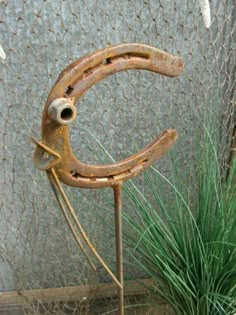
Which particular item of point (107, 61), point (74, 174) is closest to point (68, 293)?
point (74, 174)

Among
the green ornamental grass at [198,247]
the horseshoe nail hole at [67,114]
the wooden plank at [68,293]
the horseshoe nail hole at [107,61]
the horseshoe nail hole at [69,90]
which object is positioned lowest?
the wooden plank at [68,293]

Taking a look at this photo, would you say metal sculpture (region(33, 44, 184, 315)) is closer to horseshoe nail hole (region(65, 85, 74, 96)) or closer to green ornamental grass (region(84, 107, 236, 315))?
horseshoe nail hole (region(65, 85, 74, 96))

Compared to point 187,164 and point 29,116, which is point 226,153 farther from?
point 29,116

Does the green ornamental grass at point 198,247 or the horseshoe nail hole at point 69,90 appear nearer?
the horseshoe nail hole at point 69,90

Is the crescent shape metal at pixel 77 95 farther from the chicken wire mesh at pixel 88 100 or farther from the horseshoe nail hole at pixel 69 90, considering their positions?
the chicken wire mesh at pixel 88 100

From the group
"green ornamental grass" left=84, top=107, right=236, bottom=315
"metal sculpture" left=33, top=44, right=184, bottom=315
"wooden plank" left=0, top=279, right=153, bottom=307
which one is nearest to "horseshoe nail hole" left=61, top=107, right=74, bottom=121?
"metal sculpture" left=33, top=44, right=184, bottom=315

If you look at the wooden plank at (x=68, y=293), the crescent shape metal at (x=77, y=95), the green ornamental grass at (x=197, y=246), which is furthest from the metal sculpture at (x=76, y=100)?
the wooden plank at (x=68, y=293)

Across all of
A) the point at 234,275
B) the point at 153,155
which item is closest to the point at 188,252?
the point at 234,275
